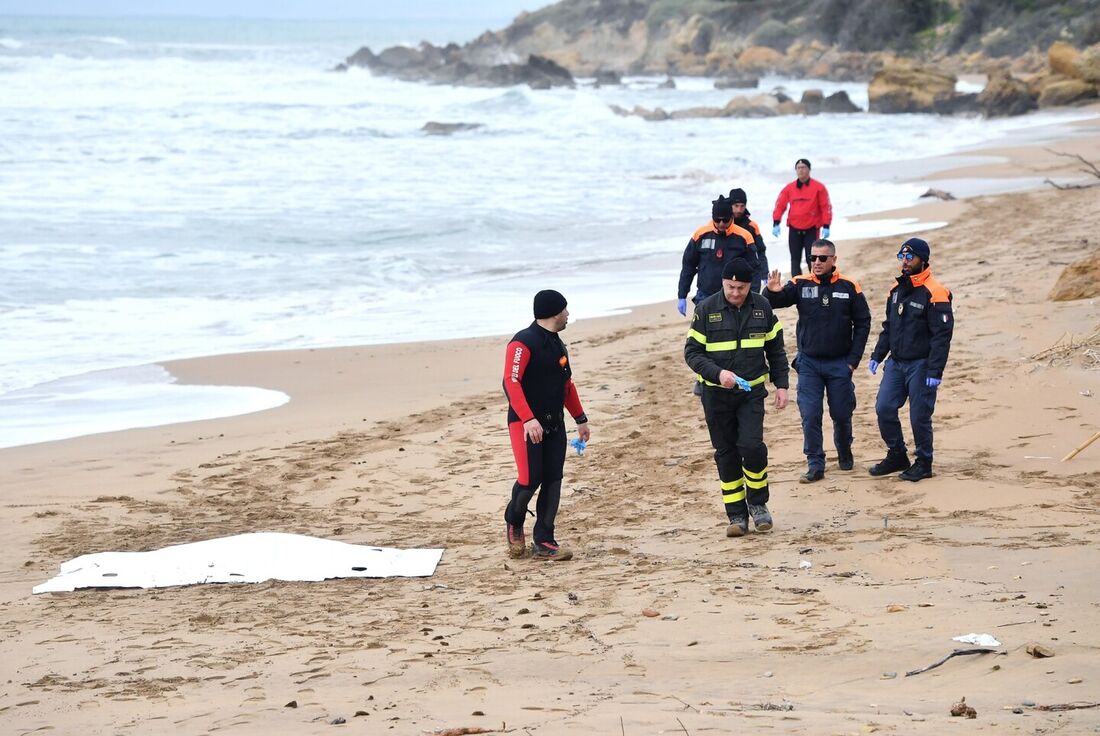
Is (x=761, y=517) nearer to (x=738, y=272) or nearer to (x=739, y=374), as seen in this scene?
(x=739, y=374)

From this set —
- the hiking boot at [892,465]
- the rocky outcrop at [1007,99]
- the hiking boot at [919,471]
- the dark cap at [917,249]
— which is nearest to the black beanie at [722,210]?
the dark cap at [917,249]

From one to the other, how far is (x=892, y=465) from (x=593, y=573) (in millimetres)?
2465

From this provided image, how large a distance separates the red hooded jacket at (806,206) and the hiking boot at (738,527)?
7470 millimetres

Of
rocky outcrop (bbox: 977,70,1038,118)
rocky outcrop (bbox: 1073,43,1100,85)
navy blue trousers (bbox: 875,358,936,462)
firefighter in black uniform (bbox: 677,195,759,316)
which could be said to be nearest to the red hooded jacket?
firefighter in black uniform (bbox: 677,195,759,316)

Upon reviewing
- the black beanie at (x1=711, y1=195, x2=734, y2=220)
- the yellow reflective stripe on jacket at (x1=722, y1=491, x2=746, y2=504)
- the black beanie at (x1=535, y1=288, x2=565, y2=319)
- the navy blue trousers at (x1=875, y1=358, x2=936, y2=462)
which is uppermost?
the black beanie at (x1=711, y1=195, x2=734, y2=220)

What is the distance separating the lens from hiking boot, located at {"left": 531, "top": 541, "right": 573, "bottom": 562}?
7.17 metres

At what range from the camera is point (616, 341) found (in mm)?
13117

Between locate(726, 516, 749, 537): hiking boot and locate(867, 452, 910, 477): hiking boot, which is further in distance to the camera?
locate(867, 452, 910, 477): hiking boot

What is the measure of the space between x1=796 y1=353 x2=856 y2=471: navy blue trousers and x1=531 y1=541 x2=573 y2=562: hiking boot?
6.44ft

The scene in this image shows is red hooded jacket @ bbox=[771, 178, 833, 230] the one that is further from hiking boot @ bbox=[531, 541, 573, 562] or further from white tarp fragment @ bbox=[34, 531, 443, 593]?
white tarp fragment @ bbox=[34, 531, 443, 593]

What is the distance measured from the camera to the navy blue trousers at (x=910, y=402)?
7.86 meters

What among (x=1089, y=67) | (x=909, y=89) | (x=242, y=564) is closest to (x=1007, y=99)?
(x=1089, y=67)

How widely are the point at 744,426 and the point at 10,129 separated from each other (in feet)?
123

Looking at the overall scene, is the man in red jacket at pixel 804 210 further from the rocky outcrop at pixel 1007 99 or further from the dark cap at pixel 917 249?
the rocky outcrop at pixel 1007 99
